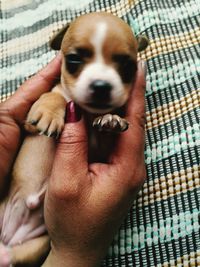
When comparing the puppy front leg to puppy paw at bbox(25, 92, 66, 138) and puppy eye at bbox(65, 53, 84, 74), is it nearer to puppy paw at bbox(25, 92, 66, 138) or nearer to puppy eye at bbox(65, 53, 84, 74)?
puppy paw at bbox(25, 92, 66, 138)

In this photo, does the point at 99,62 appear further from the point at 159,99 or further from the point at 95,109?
the point at 159,99

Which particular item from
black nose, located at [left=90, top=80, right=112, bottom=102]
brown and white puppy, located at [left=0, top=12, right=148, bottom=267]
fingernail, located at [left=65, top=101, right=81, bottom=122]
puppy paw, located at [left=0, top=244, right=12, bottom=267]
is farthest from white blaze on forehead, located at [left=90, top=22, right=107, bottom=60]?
puppy paw, located at [left=0, top=244, right=12, bottom=267]

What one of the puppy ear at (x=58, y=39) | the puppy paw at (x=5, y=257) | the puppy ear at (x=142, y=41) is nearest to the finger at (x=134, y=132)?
the puppy ear at (x=142, y=41)

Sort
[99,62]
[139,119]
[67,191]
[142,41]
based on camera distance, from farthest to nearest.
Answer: [142,41], [139,119], [99,62], [67,191]

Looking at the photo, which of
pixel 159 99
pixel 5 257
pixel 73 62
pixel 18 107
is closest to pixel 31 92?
pixel 18 107

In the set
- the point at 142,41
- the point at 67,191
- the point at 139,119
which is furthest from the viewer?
the point at 142,41

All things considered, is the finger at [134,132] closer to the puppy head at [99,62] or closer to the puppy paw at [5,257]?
the puppy head at [99,62]

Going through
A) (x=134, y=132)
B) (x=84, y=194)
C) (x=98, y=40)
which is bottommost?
(x=84, y=194)
